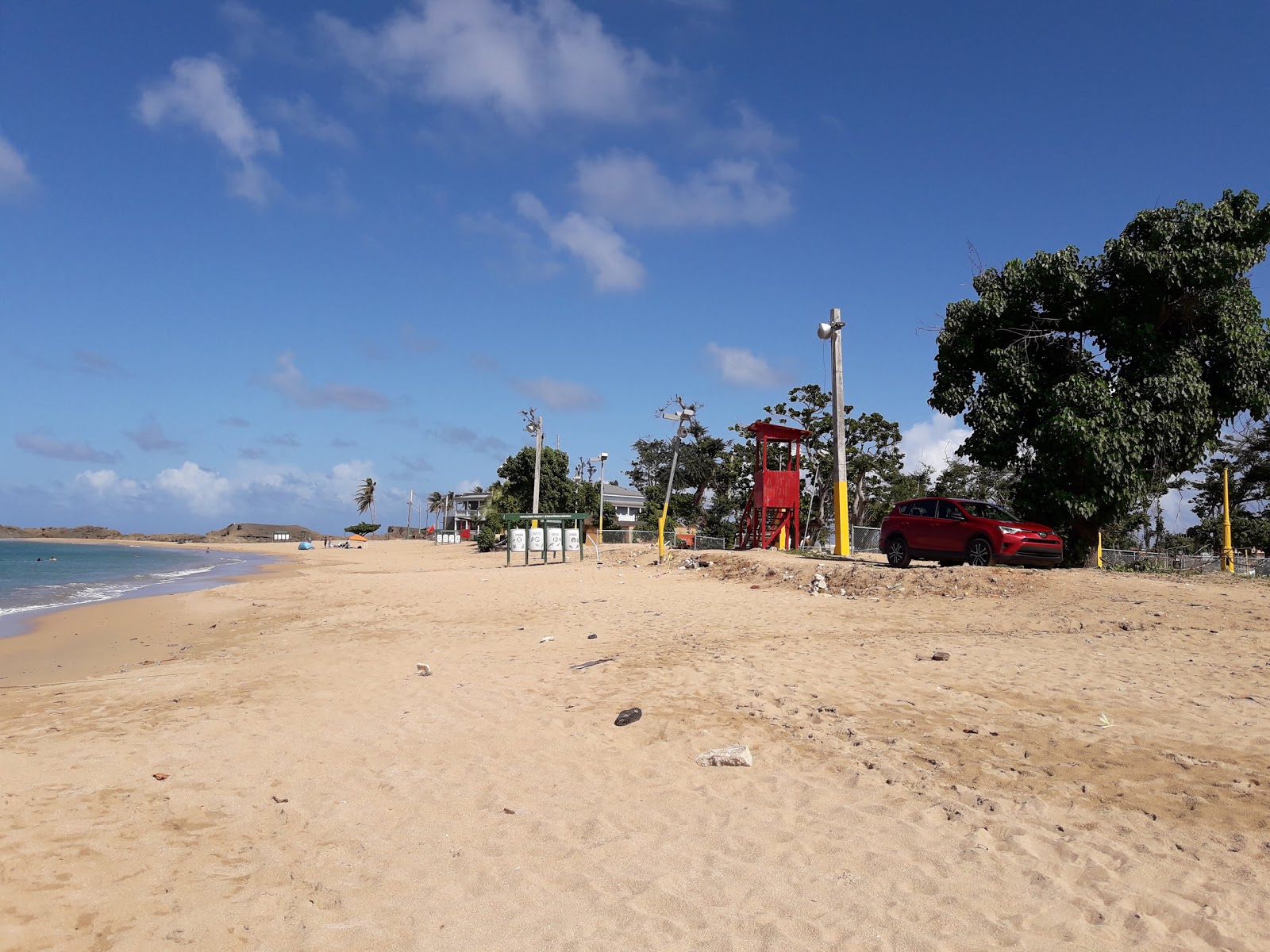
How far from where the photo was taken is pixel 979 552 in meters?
16.8

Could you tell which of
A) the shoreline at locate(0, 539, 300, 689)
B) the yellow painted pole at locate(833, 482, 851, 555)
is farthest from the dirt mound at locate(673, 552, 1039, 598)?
the shoreline at locate(0, 539, 300, 689)

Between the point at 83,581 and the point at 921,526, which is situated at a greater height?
the point at 921,526

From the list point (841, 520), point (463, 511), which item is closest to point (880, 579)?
point (841, 520)

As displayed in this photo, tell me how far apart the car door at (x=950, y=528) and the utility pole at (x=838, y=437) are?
3.71 m

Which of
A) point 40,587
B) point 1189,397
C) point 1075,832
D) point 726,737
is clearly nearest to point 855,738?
point 726,737

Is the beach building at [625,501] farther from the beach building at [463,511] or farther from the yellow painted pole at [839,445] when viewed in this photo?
the yellow painted pole at [839,445]

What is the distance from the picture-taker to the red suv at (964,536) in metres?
16.4

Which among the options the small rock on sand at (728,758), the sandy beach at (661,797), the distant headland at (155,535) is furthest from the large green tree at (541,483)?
the distant headland at (155,535)

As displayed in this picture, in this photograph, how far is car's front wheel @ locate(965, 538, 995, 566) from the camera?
16703 millimetres

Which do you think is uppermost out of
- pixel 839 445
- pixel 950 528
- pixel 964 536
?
pixel 839 445

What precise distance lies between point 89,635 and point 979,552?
63.4ft

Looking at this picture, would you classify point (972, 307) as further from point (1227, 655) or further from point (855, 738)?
point (855, 738)

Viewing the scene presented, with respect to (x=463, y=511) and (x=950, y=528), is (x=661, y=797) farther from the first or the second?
(x=463, y=511)

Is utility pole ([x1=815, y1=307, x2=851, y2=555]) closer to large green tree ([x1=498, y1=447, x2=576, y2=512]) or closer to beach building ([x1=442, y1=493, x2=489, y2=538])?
large green tree ([x1=498, y1=447, x2=576, y2=512])
